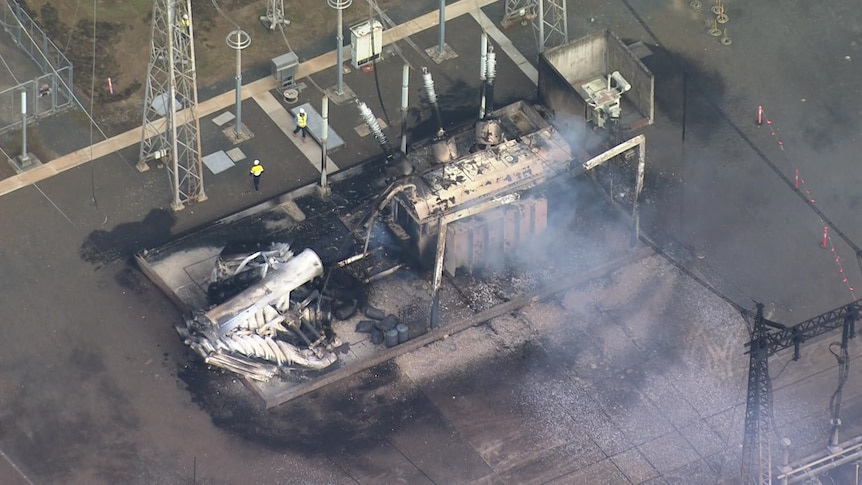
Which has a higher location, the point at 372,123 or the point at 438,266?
the point at 372,123

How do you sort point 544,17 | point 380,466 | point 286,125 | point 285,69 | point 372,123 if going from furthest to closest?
1. point 544,17
2. point 285,69
3. point 286,125
4. point 372,123
5. point 380,466

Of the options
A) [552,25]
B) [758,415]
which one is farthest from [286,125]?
[758,415]

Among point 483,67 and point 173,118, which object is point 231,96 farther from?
point 483,67

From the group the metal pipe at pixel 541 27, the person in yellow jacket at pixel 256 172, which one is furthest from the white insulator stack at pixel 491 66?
the person in yellow jacket at pixel 256 172

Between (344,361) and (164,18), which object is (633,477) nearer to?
(344,361)

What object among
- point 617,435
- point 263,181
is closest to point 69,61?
point 263,181

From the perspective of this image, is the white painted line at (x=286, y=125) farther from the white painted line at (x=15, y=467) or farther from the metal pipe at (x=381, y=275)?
the white painted line at (x=15, y=467)
